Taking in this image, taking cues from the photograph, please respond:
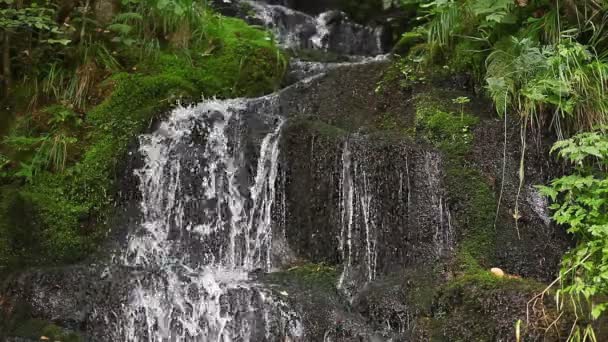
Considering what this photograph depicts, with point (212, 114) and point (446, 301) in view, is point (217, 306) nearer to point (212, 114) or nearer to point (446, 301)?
point (446, 301)

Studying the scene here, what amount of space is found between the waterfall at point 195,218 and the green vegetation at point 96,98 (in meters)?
0.42

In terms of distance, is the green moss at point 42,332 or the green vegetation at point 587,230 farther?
the green moss at point 42,332

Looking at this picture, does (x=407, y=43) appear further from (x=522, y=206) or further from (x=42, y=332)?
(x=42, y=332)

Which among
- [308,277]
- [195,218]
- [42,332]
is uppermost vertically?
[195,218]

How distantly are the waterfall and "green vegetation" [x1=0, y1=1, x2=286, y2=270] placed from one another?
0.42 meters

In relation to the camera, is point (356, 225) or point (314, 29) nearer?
point (356, 225)

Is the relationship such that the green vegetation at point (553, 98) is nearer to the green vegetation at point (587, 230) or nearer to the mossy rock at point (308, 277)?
the green vegetation at point (587, 230)

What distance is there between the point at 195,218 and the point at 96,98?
1999mm

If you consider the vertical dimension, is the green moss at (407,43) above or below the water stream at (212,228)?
above

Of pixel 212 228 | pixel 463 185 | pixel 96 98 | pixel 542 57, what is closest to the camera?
pixel 542 57

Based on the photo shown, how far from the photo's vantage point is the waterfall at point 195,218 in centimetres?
500

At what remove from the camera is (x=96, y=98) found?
664cm

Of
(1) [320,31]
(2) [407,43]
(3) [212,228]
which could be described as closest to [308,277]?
(3) [212,228]

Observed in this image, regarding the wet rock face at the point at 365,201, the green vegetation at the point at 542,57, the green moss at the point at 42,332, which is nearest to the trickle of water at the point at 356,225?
the wet rock face at the point at 365,201
